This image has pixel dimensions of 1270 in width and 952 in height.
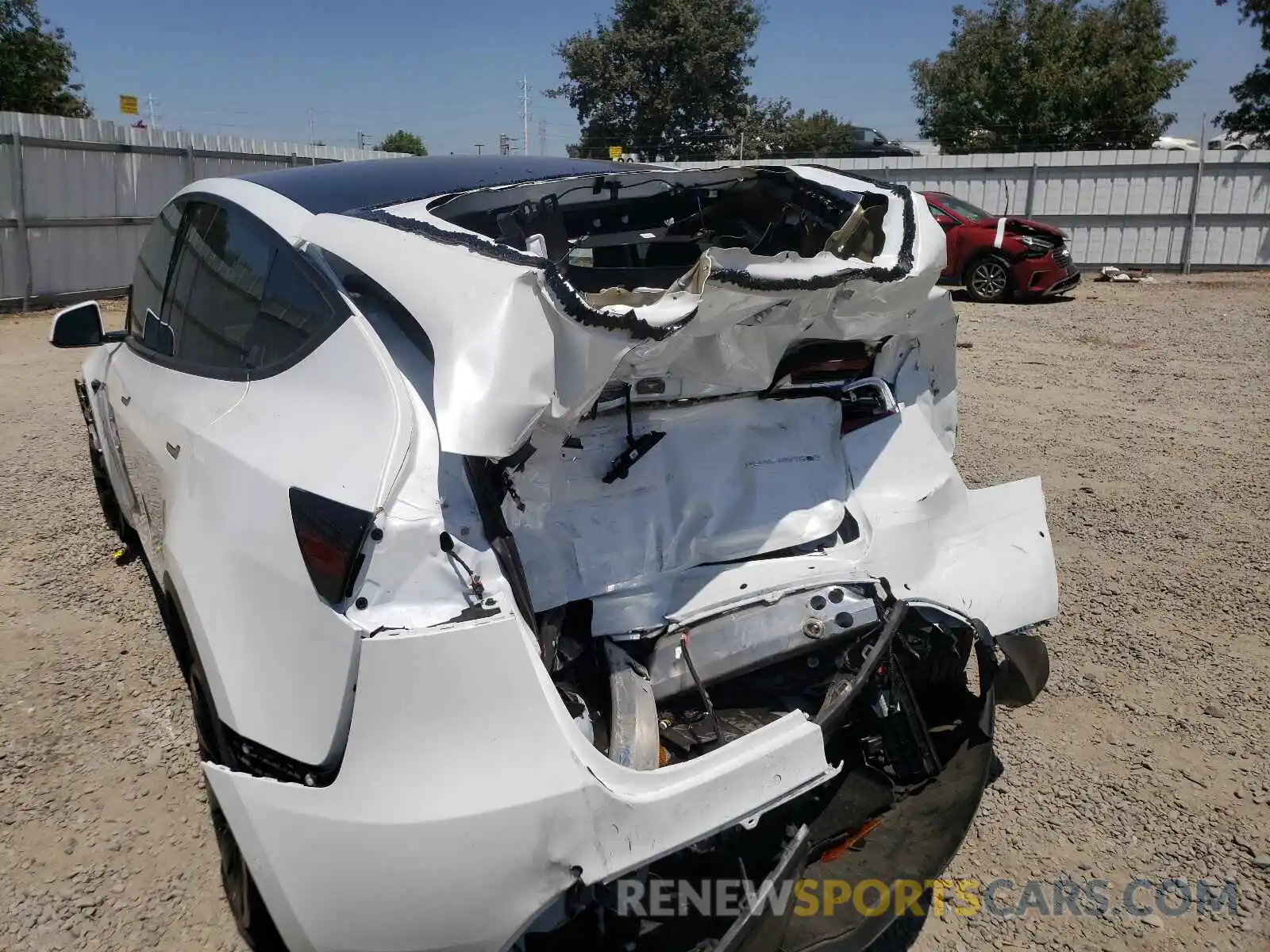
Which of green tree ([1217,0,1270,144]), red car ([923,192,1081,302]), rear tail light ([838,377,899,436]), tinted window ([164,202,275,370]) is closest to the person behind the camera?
tinted window ([164,202,275,370])

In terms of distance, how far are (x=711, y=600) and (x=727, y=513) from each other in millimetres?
307

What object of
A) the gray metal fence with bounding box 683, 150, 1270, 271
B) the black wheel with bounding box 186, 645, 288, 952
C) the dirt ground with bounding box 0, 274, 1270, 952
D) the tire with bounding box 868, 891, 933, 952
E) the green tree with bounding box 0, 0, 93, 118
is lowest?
the tire with bounding box 868, 891, 933, 952

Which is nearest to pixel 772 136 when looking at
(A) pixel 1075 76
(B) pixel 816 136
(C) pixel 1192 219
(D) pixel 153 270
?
(B) pixel 816 136

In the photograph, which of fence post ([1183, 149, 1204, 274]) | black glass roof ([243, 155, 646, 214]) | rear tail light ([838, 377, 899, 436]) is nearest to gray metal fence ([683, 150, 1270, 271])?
fence post ([1183, 149, 1204, 274])

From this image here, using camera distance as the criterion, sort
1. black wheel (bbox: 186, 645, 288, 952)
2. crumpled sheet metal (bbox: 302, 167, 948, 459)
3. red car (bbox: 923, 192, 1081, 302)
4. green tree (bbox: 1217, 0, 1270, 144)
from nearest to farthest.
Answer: crumpled sheet metal (bbox: 302, 167, 948, 459) → black wheel (bbox: 186, 645, 288, 952) → red car (bbox: 923, 192, 1081, 302) → green tree (bbox: 1217, 0, 1270, 144)

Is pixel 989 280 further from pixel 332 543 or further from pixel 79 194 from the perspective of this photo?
pixel 332 543

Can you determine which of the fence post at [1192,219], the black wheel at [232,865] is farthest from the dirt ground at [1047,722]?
the fence post at [1192,219]

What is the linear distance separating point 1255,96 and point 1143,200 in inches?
511

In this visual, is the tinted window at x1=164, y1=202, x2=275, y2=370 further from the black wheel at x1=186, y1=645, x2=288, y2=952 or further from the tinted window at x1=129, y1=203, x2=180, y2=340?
the black wheel at x1=186, y1=645, x2=288, y2=952

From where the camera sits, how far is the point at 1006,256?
41.1 feet

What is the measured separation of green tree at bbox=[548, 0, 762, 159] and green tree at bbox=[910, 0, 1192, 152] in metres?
8.15

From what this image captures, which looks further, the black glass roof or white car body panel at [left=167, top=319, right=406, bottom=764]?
the black glass roof

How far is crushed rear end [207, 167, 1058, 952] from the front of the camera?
1.60 metres

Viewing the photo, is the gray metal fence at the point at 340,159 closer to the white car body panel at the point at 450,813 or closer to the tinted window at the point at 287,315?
the tinted window at the point at 287,315
